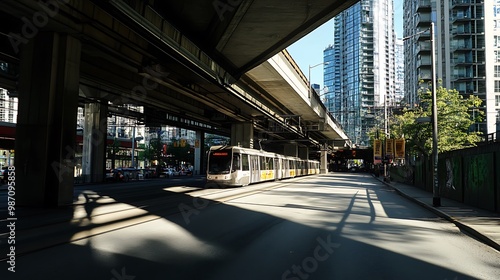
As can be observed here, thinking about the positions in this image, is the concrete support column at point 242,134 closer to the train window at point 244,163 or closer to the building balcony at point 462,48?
the train window at point 244,163

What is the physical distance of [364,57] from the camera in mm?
80312

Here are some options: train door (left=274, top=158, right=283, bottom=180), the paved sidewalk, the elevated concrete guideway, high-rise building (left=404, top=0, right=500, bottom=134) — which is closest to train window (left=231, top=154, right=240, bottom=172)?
the elevated concrete guideway

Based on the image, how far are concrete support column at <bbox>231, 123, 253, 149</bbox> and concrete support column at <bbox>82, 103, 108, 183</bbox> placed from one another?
13759 mm

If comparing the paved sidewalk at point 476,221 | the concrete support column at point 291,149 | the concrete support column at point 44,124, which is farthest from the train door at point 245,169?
Answer: the concrete support column at point 291,149

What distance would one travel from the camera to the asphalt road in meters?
6.65

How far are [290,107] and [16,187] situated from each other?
94.4 feet

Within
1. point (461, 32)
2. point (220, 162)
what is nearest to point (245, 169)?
point (220, 162)

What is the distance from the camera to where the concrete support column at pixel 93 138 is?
37.8m

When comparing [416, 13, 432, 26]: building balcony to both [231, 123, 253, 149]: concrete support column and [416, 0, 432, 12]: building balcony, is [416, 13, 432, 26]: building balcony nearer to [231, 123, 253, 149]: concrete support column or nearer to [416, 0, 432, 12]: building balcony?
[416, 0, 432, 12]: building balcony

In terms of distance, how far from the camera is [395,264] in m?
7.33

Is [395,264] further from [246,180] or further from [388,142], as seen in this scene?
[388,142]

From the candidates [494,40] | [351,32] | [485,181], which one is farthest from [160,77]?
[494,40]

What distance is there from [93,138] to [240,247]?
33181mm

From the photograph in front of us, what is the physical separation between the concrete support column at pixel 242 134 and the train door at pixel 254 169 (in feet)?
30.9
